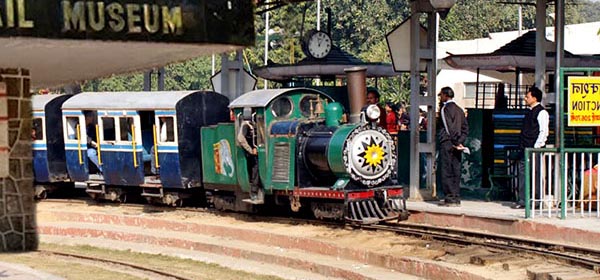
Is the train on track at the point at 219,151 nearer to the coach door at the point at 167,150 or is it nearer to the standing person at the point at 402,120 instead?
the coach door at the point at 167,150

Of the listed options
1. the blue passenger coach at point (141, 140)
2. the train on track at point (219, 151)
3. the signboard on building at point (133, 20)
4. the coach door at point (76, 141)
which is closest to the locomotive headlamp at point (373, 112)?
the train on track at point (219, 151)

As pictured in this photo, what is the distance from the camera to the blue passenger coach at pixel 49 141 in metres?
25.0

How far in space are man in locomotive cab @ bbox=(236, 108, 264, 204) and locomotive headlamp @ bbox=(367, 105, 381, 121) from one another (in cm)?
217

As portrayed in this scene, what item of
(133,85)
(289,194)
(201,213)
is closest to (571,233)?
(289,194)

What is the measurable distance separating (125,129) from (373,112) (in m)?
6.70

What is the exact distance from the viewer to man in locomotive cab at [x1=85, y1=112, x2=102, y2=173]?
78.7ft

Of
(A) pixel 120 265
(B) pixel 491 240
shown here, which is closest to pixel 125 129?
(A) pixel 120 265

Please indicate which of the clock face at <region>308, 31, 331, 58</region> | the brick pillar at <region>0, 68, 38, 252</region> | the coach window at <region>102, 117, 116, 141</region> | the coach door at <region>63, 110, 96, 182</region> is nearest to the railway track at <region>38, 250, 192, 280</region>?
the brick pillar at <region>0, 68, 38, 252</region>

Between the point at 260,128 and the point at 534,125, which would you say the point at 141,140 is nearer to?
the point at 260,128

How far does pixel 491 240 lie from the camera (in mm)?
15727

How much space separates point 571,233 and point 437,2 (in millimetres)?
5491

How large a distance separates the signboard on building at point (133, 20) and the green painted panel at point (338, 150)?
8415mm

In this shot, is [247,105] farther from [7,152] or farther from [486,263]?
[7,152]

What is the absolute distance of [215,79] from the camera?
27438 mm
